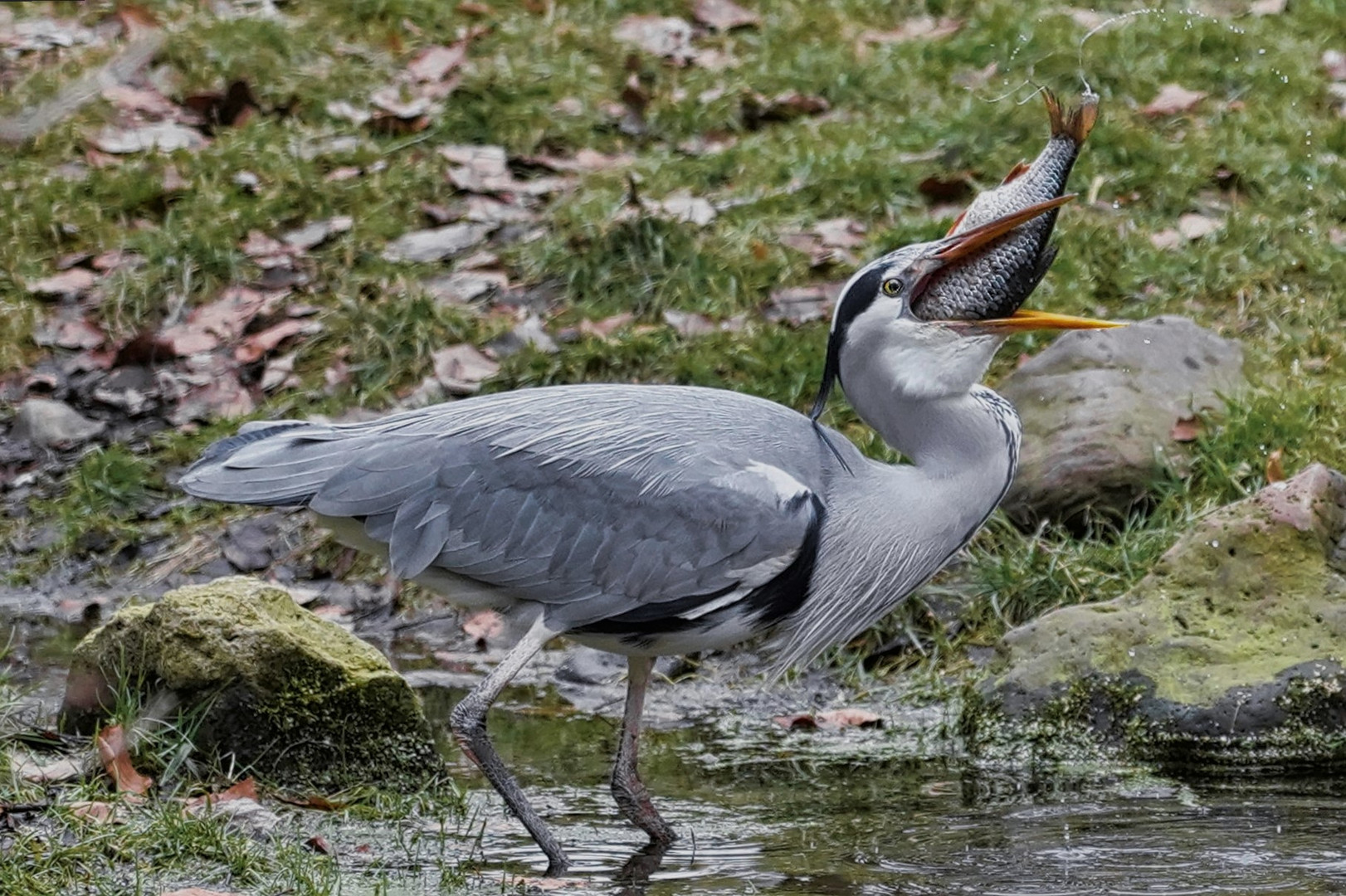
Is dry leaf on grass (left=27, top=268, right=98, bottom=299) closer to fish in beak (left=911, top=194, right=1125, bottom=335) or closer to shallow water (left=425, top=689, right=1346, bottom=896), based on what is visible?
shallow water (left=425, top=689, right=1346, bottom=896)

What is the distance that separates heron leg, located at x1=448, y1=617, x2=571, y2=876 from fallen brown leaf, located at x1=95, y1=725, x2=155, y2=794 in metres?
0.78

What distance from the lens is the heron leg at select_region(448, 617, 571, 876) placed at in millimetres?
4812

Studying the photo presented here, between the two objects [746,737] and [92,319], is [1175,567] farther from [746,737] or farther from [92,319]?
[92,319]

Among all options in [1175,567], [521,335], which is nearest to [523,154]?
[521,335]

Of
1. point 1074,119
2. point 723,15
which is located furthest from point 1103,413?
point 723,15

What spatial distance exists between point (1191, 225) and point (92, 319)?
478 cm

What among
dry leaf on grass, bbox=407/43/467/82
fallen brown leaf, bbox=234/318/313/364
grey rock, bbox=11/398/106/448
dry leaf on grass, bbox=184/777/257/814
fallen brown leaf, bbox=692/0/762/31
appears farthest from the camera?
fallen brown leaf, bbox=692/0/762/31

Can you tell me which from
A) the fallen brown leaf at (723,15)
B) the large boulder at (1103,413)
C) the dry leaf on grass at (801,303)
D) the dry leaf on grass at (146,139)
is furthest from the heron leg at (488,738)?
the fallen brown leaf at (723,15)

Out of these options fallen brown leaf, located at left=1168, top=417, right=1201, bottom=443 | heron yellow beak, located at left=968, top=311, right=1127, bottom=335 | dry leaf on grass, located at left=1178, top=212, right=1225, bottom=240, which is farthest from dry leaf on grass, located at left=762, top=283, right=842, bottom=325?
heron yellow beak, located at left=968, top=311, right=1127, bottom=335

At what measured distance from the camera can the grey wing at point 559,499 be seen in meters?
5.04

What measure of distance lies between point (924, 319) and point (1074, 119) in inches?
27.7

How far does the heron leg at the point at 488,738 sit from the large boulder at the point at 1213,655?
4.61 ft

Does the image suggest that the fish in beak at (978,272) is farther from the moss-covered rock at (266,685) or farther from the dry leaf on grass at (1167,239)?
the dry leaf on grass at (1167,239)

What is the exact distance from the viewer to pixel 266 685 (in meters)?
5.14
